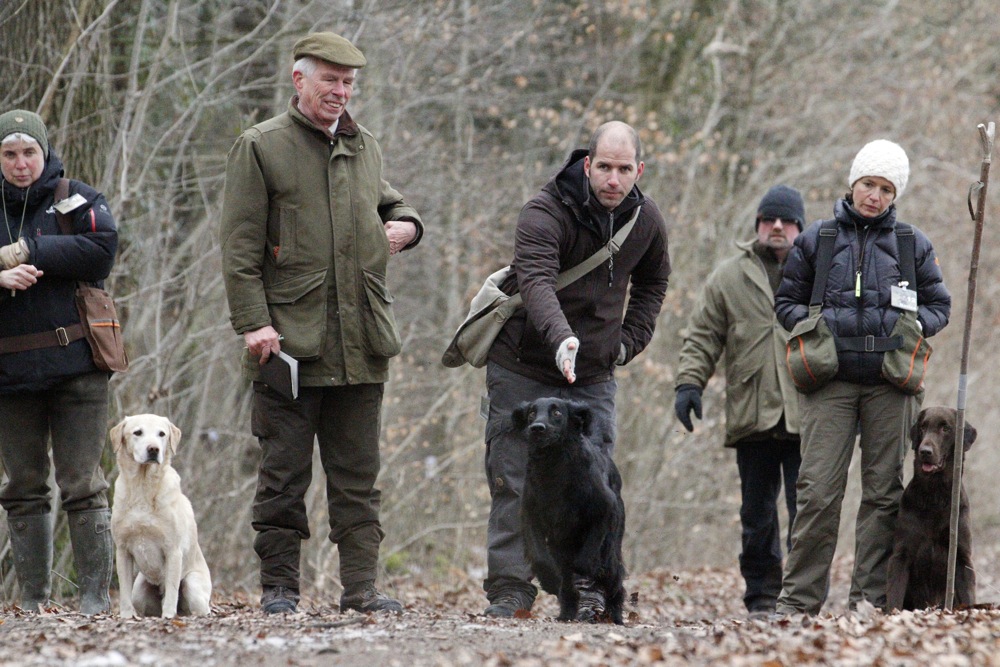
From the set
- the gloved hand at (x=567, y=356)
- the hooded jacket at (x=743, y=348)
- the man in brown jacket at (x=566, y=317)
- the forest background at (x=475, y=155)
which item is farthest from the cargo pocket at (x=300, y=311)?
the forest background at (x=475, y=155)

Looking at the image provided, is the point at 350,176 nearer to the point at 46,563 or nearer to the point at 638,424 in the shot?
the point at 46,563

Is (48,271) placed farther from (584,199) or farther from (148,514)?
(584,199)

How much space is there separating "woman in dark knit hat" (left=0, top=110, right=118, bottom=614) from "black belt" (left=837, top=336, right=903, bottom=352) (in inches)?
161

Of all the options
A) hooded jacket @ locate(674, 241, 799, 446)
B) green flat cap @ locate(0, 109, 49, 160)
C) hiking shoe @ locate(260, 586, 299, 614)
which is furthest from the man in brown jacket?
green flat cap @ locate(0, 109, 49, 160)

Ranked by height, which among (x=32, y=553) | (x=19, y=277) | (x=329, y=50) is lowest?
(x=32, y=553)

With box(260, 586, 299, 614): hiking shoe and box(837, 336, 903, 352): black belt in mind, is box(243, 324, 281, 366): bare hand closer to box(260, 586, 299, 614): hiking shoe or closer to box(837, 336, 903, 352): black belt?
box(260, 586, 299, 614): hiking shoe

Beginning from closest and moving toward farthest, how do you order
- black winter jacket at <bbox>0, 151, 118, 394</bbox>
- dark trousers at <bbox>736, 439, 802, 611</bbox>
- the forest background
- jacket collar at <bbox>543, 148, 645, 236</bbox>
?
black winter jacket at <bbox>0, 151, 118, 394</bbox>
jacket collar at <bbox>543, 148, 645, 236</bbox>
dark trousers at <bbox>736, 439, 802, 611</bbox>
the forest background

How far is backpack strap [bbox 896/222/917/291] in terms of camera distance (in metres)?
7.60

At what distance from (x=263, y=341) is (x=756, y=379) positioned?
3.84m

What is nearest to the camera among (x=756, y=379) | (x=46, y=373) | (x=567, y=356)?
(x=567, y=356)

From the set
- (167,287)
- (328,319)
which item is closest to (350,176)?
(328,319)

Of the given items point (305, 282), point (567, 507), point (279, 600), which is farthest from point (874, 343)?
point (279, 600)

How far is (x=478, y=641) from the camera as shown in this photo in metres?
5.79

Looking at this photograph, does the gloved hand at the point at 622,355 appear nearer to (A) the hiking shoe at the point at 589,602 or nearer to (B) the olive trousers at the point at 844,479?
(B) the olive trousers at the point at 844,479
